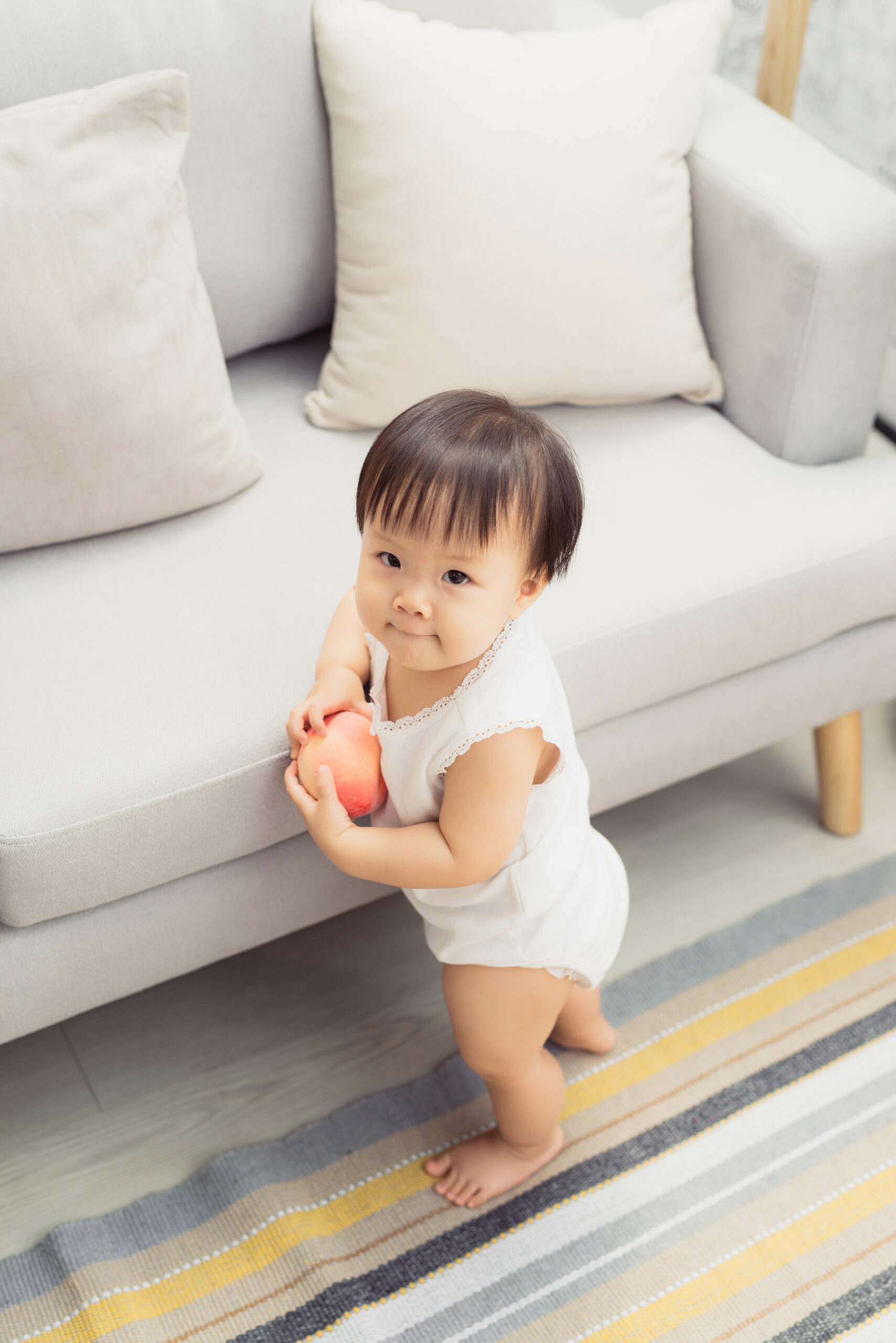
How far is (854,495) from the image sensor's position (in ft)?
4.37

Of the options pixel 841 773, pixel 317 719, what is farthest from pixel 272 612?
pixel 841 773

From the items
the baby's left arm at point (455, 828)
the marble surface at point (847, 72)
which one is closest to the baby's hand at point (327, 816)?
the baby's left arm at point (455, 828)

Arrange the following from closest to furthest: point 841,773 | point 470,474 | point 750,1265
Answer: point 470,474 → point 750,1265 → point 841,773

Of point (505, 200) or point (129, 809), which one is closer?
point (129, 809)

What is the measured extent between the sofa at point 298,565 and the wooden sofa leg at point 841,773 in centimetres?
5

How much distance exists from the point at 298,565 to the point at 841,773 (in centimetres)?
77


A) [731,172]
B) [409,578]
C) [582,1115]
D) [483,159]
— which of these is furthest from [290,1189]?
A: [731,172]

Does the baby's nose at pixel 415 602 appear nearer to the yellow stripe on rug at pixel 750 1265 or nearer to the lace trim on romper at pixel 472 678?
the lace trim on romper at pixel 472 678

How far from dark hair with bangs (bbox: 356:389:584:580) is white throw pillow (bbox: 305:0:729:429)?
0.50 m

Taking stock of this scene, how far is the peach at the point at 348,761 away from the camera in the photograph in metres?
0.97

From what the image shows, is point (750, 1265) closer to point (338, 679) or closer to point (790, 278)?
point (338, 679)

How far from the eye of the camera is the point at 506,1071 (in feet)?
3.55

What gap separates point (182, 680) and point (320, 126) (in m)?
0.69

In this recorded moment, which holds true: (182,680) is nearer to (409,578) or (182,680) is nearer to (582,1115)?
(409,578)
